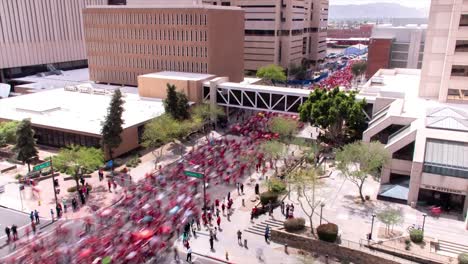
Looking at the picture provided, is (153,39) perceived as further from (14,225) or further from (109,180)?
(14,225)

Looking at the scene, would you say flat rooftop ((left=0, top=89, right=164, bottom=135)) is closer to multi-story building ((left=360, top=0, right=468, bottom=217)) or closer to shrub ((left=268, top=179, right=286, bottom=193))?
shrub ((left=268, top=179, right=286, bottom=193))

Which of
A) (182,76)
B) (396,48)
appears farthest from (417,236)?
(396,48)

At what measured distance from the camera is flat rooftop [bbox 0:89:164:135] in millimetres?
43306

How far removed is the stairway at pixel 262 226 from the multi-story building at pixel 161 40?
115 feet

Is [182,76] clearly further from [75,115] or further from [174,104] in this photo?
[75,115]

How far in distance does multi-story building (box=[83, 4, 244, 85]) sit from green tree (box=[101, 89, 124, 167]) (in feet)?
78.2

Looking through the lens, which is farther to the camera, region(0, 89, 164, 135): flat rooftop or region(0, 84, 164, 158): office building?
region(0, 89, 164, 135): flat rooftop

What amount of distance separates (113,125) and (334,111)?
22.7 metres

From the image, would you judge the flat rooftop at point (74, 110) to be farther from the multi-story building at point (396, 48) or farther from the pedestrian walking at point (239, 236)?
the multi-story building at point (396, 48)

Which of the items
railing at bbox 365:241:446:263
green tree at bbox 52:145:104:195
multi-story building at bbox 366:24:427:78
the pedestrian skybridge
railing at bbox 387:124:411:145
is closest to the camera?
railing at bbox 365:241:446:263

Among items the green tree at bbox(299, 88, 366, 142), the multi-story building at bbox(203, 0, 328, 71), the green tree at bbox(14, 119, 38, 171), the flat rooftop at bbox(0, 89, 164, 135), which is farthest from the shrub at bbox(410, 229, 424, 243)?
the multi-story building at bbox(203, 0, 328, 71)

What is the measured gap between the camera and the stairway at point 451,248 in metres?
24.1

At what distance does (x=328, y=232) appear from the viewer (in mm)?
24688

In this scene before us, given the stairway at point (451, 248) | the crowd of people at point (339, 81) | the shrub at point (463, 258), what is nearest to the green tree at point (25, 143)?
the stairway at point (451, 248)
